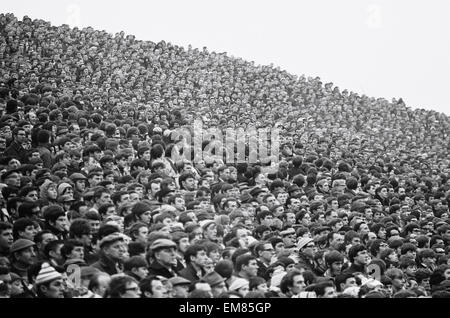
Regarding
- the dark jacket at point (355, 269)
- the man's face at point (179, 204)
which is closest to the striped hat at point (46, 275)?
the man's face at point (179, 204)

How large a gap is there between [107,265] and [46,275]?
89 cm

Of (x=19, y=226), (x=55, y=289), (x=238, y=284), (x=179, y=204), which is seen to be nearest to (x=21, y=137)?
(x=179, y=204)

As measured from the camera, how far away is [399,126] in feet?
80.0

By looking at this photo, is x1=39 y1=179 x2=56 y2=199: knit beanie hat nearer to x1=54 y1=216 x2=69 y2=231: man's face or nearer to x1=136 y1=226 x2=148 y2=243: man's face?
x1=54 y1=216 x2=69 y2=231: man's face

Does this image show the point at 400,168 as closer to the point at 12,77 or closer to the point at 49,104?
the point at 49,104

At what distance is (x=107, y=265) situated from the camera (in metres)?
6.71

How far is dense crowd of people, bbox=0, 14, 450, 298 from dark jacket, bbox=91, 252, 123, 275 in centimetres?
2

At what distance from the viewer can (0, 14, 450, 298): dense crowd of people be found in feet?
21.9

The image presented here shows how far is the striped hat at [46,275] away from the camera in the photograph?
5.95 metres

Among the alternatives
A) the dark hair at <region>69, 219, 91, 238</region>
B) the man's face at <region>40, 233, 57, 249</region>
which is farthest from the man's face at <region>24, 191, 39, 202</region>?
the man's face at <region>40, 233, 57, 249</region>

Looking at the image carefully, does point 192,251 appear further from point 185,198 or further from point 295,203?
point 295,203

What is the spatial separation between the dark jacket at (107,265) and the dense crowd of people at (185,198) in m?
0.02
